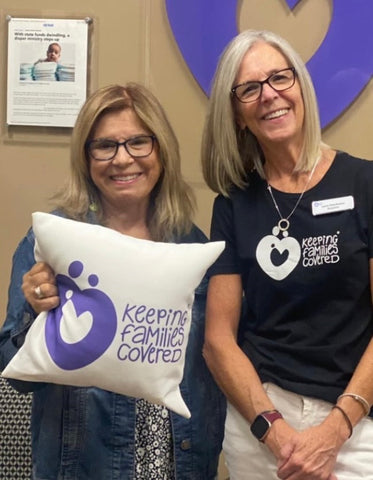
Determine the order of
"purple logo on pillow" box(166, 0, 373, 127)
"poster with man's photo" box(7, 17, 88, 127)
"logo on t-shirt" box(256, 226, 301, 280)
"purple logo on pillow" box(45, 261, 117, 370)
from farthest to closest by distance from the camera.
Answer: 1. "poster with man's photo" box(7, 17, 88, 127)
2. "purple logo on pillow" box(166, 0, 373, 127)
3. "logo on t-shirt" box(256, 226, 301, 280)
4. "purple logo on pillow" box(45, 261, 117, 370)

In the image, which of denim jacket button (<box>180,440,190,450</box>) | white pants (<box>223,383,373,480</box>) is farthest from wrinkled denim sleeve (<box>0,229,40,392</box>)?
white pants (<box>223,383,373,480</box>)

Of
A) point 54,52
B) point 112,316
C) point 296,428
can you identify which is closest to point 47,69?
point 54,52

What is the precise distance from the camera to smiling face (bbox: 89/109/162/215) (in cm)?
136

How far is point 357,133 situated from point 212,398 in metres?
0.90

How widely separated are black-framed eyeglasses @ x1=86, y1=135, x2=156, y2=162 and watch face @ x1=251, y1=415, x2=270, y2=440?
23.9 inches

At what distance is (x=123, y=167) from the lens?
1.35 metres

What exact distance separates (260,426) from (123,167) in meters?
0.61

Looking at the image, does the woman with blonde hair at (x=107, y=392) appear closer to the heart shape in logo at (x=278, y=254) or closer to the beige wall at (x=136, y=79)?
the heart shape in logo at (x=278, y=254)

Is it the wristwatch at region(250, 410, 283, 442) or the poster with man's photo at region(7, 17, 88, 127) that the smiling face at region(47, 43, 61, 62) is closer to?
the poster with man's photo at region(7, 17, 88, 127)

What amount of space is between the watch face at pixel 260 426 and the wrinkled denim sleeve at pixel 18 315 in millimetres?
463

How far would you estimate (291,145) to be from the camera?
1.36 meters

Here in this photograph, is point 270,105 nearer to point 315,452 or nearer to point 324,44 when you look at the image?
point 324,44

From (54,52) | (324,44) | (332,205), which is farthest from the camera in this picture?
(54,52)

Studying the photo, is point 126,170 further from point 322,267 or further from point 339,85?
point 339,85
